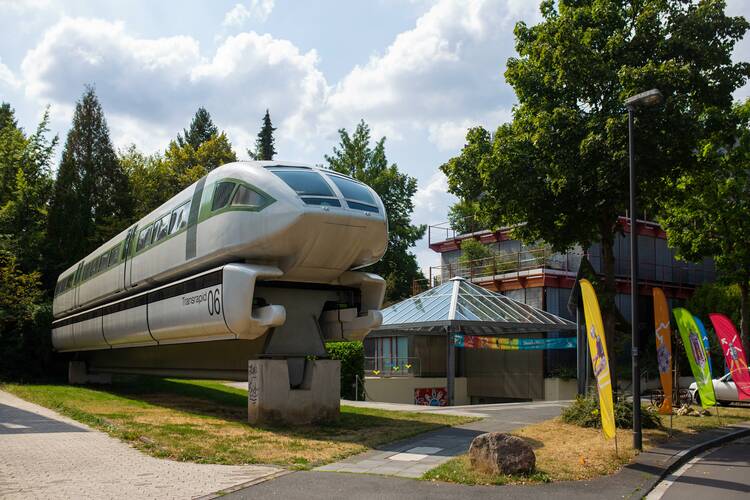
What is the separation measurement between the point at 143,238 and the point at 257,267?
8.00m

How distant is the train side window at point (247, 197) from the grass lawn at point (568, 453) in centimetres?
720

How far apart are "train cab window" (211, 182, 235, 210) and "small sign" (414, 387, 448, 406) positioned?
17.8 meters

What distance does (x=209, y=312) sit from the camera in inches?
636

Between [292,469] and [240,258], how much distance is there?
6.51m

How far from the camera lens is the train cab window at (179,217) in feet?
61.3

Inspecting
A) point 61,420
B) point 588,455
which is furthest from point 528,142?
point 61,420

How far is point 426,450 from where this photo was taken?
12.9 m

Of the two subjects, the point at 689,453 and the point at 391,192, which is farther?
the point at 391,192

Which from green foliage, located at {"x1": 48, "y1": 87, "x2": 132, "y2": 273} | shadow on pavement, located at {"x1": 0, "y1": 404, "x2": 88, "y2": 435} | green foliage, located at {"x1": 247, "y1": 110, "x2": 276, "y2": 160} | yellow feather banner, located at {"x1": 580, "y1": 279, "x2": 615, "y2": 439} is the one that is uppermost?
green foliage, located at {"x1": 247, "y1": 110, "x2": 276, "y2": 160}

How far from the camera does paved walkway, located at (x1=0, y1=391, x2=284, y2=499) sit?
359 inches

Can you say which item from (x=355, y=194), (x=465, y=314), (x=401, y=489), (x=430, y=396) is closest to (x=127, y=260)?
(x=355, y=194)

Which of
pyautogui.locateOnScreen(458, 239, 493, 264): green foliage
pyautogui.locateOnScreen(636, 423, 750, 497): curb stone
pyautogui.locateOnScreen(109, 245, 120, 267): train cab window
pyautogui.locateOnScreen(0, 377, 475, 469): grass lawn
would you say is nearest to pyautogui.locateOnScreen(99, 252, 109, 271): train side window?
pyautogui.locateOnScreen(109, 245, 120, 267): train cab window

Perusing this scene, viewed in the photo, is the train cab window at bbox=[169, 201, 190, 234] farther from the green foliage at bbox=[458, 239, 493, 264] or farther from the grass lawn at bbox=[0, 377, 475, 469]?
the green foliage at bbox=[458, 239, 493, 264]

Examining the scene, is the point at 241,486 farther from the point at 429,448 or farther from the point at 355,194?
the point at 355,194
